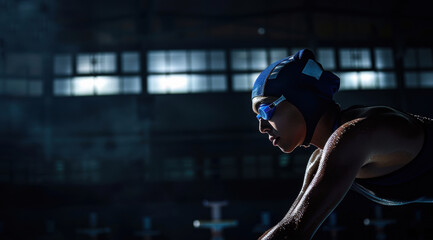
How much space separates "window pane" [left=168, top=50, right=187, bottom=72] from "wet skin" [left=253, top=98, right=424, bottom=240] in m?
16.1

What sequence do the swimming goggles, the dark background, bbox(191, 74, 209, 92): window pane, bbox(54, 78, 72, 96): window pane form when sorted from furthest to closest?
bbox(191, 74, 209, 92): window pane → bbox(54, 78, 72, 96): window pane → the dark background → the swimming goggles

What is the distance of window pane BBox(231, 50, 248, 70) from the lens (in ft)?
56.3

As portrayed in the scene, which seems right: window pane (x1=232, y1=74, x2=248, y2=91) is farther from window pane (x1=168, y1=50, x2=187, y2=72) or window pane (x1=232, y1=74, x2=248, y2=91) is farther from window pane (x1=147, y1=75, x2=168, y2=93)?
window pane (x1=147, y1=75, x2=168, y2=93)

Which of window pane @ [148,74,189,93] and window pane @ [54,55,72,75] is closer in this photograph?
window pane @ [148,74,189,93]

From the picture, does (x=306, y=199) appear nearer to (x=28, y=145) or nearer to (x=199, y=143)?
(x=199, y=143)

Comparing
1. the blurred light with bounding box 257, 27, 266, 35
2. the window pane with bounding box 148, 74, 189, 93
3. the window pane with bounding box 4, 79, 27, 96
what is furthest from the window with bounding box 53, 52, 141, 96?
the blurred light with bounding box 257, 27, 266, 35

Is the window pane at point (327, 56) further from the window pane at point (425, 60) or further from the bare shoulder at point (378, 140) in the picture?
the bare shoulder at point (378, 140)

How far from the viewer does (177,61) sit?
17.1 m

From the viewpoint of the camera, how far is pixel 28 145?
638 inches

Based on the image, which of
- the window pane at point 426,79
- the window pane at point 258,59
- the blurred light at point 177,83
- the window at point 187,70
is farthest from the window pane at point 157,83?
the window pane at point 426,79

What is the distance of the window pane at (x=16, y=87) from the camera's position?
16678 millimetres

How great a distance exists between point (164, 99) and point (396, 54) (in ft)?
30.7

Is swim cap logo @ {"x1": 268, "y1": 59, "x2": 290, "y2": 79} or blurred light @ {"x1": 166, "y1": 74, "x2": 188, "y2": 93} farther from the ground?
blurred light @ {"x1": 166, "y1": 74, "x2": 188, "y2": 93}

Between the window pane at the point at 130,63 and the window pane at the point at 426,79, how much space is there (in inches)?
447
